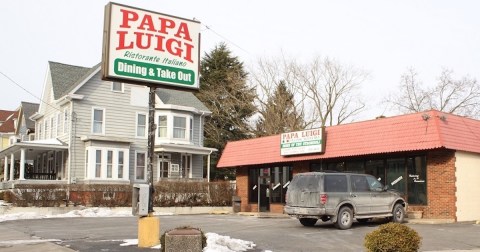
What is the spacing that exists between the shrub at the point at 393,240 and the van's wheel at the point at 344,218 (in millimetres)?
7323

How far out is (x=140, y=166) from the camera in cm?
3841

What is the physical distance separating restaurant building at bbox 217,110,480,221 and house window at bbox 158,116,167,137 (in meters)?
13.1

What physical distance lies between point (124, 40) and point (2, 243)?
22.1ft

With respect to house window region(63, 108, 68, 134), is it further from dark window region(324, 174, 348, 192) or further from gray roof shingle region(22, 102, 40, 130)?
dark window region(324, 174, 348, 192)

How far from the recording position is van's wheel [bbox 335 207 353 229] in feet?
59.4

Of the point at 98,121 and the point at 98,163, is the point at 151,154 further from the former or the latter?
the point at 98,121

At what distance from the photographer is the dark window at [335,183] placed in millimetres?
18339

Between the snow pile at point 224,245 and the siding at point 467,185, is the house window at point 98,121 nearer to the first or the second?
the siding at point 467,185

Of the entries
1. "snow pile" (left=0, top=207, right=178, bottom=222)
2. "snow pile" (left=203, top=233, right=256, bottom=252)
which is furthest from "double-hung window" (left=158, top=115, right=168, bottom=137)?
Answer: "snow pile" (left=203, top=233, right=256, bottom=252)

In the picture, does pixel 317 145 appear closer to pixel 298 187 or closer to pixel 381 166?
pixel 381 166

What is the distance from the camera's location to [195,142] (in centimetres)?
4150

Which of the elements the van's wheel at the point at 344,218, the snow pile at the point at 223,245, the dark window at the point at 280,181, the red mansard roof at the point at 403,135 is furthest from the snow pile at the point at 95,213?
the snow pile at the point at 223,245

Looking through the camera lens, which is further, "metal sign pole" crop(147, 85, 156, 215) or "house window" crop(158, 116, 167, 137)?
"house window" crop(158, 116, 167, 137)

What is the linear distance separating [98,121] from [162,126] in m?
4.59
